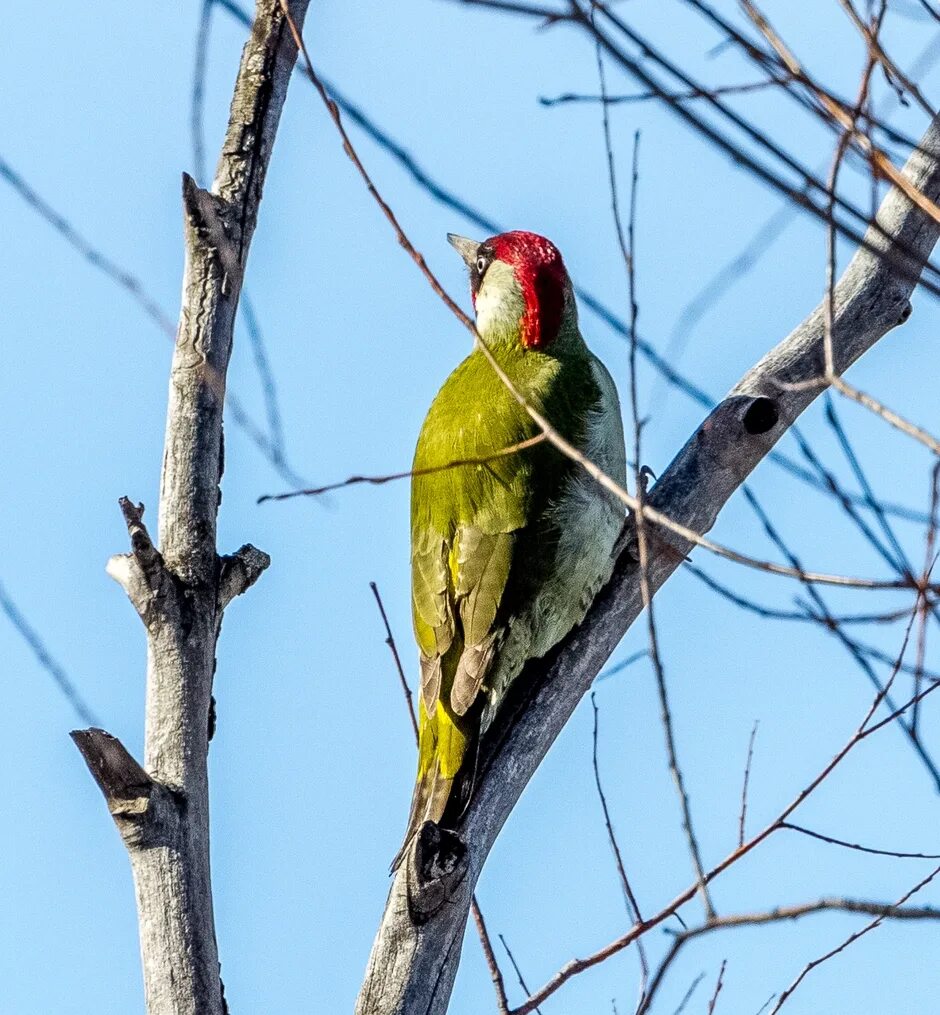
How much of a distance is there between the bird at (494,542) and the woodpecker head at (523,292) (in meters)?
0.35

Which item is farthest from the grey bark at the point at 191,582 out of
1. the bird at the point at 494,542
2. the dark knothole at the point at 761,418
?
the dark knothole at the point at 761,418

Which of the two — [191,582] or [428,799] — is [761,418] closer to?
[428,799]

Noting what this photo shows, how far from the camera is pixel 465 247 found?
6938mm

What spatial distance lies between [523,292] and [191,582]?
2693 mm

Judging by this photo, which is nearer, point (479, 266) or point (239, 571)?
point (239, 571)

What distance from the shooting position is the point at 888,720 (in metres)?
3.90

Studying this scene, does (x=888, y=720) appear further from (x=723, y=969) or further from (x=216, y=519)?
(x=216, y=519)

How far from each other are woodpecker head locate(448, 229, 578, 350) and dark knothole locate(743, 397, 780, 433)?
1215 mm

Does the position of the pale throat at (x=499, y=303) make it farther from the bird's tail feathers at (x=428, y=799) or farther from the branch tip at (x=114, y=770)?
the branch tip at (x=114, y=770)

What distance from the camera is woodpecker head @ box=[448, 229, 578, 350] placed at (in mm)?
6062

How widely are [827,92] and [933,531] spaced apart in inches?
56.4

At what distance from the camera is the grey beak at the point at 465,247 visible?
6.85 m

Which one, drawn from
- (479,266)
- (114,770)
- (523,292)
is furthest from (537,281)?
(114,770)

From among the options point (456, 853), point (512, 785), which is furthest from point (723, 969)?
point (456, 853)
